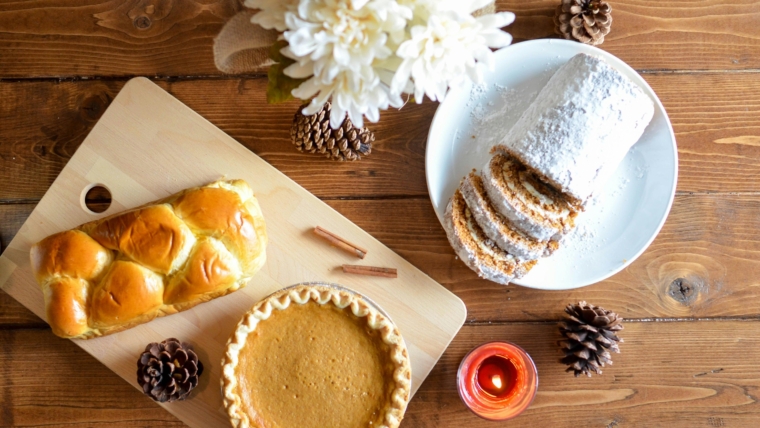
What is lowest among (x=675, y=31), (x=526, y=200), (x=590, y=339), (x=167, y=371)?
(x=590, y=339)

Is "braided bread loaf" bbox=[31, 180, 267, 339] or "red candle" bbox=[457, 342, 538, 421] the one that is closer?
"braided bread loaf" bbox=[31, 180, 267, 339]

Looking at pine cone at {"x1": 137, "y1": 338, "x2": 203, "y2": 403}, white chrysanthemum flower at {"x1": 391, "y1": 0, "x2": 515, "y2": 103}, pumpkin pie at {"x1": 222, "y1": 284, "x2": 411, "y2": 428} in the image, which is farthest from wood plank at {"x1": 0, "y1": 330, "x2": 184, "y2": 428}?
white chrysanthemum flower at {"x1": 391, "y1": 0, "x2": 515, "y2": 103}

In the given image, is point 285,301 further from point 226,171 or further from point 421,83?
point 421,83

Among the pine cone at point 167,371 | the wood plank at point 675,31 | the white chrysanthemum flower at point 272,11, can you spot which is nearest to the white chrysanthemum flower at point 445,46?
the white chrysanthemum flower at point 272,11

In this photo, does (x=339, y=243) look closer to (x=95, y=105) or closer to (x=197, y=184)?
(x=197, y=184)

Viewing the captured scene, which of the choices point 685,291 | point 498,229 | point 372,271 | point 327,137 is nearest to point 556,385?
point 685,291

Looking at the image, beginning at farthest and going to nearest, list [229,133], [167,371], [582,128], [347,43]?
[229,133]
[167,371]
[582,128]
[347,43]

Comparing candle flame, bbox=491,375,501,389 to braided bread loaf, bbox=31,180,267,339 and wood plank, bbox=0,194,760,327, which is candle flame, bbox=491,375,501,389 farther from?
braided bread loaf, bbox=31,180,267,339

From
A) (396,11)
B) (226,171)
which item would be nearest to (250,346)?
(226,171)
